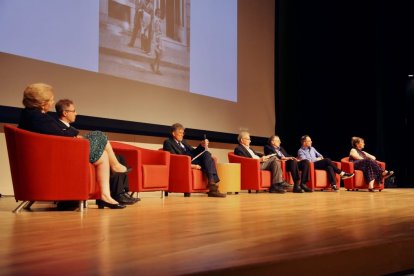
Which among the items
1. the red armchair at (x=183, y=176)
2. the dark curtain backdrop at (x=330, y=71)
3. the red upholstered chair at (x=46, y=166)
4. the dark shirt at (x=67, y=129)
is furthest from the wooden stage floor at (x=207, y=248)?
the dark curtain backdrop at (x=330, y=71)

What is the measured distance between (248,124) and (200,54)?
171 cm

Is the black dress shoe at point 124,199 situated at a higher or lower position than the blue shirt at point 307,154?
lower

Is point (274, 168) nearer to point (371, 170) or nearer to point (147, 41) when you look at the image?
point (371, 170)

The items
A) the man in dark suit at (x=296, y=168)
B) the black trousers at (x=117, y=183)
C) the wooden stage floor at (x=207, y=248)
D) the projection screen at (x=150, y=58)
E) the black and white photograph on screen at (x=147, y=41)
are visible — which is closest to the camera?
the wooden stage floor at (x=207, y=248)

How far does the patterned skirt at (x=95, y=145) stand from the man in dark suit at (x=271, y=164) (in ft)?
11.7

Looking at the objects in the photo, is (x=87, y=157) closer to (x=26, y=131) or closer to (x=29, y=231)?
(x=26, y=131)

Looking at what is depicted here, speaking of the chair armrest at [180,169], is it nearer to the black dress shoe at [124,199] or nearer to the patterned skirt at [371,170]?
the black dress shoe at [124,199]

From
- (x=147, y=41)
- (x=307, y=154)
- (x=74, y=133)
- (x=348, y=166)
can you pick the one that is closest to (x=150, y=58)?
(x=147, y=41)

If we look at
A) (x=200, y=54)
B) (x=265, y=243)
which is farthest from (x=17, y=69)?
(x=265, y=243)

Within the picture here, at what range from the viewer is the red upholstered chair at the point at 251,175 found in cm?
655

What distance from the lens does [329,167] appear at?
24.3ft

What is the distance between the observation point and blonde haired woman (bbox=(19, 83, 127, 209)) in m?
3.17

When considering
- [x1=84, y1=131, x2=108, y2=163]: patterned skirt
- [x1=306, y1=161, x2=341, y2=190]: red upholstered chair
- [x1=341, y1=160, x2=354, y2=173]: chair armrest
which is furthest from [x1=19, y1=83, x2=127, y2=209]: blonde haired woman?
[x1=341, y1=160, x2=354, y2=173]: chair armrest

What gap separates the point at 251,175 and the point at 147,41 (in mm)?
2306
